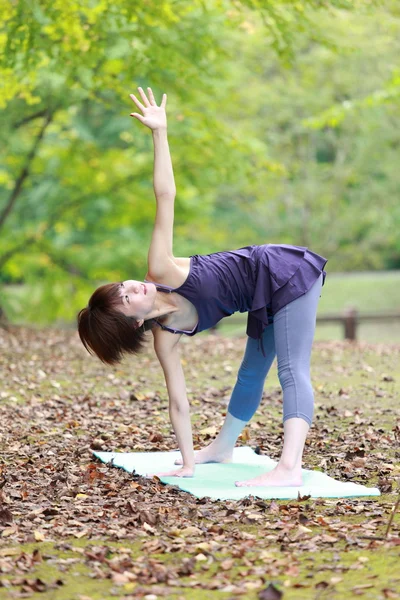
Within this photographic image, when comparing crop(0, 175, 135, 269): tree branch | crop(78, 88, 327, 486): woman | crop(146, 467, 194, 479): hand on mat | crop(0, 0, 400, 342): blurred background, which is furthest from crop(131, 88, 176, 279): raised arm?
crop(0, 175, 135, 269): tree branch

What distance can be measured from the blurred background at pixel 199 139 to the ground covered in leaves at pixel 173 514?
3.94 meters

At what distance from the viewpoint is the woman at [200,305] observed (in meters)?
4.44

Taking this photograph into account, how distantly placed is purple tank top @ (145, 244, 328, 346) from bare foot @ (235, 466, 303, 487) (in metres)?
0.77

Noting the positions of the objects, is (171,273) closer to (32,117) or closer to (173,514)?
(173,514)

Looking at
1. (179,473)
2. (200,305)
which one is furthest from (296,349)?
(179,473)

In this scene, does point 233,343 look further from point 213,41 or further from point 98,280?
point 98,280

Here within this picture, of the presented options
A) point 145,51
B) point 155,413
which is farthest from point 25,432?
point 145,51

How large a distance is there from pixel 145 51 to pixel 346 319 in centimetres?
675

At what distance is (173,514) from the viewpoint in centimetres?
402

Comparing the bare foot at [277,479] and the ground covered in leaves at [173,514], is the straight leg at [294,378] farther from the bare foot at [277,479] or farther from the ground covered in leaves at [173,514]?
the ground covered in leaves at [173,514]

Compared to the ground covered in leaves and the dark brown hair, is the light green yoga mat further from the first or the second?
the dark brown hair

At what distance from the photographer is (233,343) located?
40.3 ft

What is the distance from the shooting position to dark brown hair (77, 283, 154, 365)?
4.42m

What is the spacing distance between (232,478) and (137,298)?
115 centimetres
